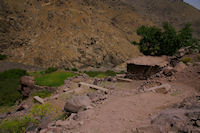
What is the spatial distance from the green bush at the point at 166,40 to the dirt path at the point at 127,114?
9.69 meters

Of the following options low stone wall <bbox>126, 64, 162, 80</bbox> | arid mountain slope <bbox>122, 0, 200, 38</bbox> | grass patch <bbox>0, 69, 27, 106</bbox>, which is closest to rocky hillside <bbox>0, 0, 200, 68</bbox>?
grass patch <bbox>0, 69, 27, 106</bbox>

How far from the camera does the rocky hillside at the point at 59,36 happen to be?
3175 cm

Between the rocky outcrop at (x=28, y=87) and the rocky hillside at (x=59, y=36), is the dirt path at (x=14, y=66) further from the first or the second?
the rocky outcrop at (x=28, y=87)

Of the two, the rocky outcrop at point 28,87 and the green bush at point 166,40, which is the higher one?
the green bush at point 166,40

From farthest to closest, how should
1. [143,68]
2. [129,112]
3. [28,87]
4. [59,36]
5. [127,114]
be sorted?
[59,36] → [28,87] → [143,68] → [129,112] → [127,114]

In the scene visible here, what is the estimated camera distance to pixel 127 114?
476 cm

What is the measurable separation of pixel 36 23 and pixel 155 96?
37.3 m

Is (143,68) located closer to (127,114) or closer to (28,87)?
(127,114)

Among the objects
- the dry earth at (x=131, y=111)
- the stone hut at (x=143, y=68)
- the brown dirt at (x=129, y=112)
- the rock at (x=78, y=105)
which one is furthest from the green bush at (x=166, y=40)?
the rock at (x=78, y=105)

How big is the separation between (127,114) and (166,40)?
13.3 m

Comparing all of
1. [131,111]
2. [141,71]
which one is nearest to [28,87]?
[141,71]

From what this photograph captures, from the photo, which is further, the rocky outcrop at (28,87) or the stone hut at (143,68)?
the rocky outcrop at (28,87)

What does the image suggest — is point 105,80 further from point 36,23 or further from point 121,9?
point 121,9

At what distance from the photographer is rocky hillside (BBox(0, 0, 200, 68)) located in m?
31.8
